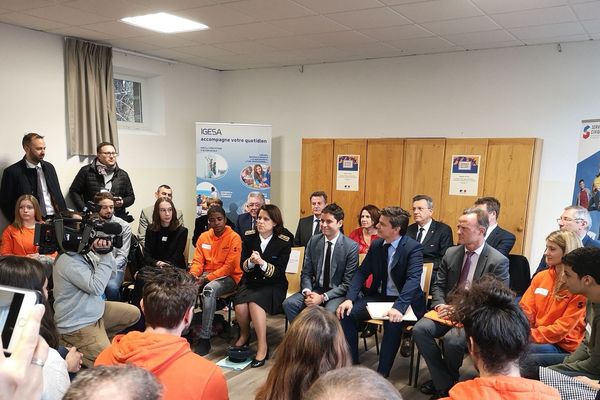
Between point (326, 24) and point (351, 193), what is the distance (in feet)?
7.40

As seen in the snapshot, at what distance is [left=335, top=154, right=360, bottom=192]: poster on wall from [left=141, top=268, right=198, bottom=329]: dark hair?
396 cm

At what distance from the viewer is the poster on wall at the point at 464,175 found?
484 cm

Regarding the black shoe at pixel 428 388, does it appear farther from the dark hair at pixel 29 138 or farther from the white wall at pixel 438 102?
the dark hair at pixel 29 138

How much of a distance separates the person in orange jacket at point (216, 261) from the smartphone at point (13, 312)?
2.97 m

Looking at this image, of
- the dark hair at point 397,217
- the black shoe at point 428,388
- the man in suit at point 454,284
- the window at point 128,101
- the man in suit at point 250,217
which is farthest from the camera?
the window at point 128,101

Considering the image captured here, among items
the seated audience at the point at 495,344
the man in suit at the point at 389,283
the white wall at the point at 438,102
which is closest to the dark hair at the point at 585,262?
the seated audience at the point at 495,344

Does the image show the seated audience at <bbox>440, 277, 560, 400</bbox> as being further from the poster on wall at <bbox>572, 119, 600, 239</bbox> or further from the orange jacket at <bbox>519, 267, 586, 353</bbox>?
the poster on wall at <bbox>572, 119, 600, 239</bbox>

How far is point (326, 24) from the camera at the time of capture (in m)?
4.06

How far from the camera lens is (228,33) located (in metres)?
4.51

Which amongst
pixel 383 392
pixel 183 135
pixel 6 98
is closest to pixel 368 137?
pixel 183 135

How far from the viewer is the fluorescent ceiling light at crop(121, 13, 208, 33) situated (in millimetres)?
4039

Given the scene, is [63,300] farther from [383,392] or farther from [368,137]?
[368,137]

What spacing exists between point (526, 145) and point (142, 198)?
4.74 metres

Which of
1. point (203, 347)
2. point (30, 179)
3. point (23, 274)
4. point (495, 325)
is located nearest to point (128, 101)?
point (30, 179)
